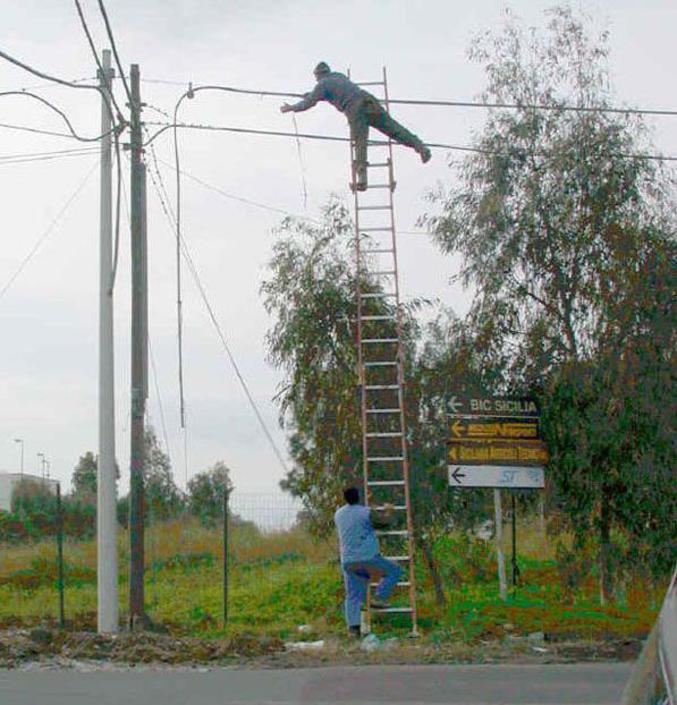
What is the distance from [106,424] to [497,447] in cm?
492

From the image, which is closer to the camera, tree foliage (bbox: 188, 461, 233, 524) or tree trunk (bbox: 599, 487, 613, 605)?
tree trunk (bbox: 599, 487, 613, 605)

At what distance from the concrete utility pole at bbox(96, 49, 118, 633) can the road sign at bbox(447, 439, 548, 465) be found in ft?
14.1

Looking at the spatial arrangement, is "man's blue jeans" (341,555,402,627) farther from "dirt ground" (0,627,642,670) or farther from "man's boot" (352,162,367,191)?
"man's boot" (352,162,367,191)

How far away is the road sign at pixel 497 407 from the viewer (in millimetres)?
17312

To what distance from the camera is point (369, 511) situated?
1487 cm

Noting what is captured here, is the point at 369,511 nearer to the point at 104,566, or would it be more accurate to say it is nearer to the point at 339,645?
the point at 339,645

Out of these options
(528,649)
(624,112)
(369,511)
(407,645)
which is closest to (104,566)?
(369,511)

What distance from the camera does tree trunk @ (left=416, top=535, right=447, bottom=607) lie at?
18.5 meters

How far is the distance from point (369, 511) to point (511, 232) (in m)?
4.53

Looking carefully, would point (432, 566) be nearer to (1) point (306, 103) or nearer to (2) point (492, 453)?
(2) point (492, 453)

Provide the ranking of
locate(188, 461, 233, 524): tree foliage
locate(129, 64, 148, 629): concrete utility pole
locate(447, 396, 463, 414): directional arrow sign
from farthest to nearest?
1. locate(188, 461, 233, 524): tree foliage
2. locate(129, 64, 148, 629): concrete utility pole
3. locate(447, 396, 463, 414): directional arrow sign

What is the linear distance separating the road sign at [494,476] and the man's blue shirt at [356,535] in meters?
2.46

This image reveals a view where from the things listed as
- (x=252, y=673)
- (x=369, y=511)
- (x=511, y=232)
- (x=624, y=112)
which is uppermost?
(x=624, y=112)

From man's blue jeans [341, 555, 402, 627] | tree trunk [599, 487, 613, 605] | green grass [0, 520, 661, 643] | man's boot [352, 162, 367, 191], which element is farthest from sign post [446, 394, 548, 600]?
man's boot [352, 162, 367, 191]
